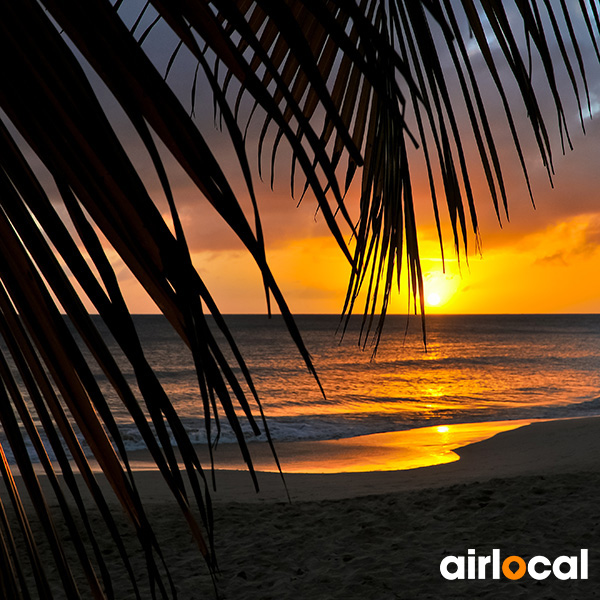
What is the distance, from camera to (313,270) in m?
1.74

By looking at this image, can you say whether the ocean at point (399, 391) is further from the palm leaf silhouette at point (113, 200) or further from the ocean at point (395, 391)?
the palm leaf silhouette at point (113, 200)

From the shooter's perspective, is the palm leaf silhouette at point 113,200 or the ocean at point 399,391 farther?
the ocean at point 399,391

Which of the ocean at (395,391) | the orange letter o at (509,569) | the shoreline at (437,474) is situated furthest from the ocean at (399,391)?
the shoreline at (437,474)

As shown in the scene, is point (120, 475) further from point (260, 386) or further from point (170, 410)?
point (260, 386)

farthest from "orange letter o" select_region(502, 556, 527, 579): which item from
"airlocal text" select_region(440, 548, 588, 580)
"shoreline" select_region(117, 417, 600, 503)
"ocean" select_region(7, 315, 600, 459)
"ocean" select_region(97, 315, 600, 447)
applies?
"shoreline" select_region(117, 417, 600, 503)

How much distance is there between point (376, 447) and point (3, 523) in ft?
35.4

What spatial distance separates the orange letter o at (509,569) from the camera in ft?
12.6

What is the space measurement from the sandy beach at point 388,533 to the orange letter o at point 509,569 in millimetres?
55

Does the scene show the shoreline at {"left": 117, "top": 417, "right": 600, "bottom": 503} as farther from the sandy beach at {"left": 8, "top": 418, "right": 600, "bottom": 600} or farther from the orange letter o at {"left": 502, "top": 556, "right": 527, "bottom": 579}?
the orange letter o at {"left": 502, "top": 556, "right": 527, "bottom": 579}

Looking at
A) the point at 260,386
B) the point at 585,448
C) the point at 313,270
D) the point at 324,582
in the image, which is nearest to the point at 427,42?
the point at 313,270

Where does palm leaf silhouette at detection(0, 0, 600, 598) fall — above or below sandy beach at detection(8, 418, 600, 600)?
above

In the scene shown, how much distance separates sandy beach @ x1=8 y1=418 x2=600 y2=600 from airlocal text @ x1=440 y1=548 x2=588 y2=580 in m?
0.05

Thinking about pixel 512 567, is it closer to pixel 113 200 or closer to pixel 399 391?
pixel 113 200

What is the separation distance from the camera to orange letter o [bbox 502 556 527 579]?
3.84 m
